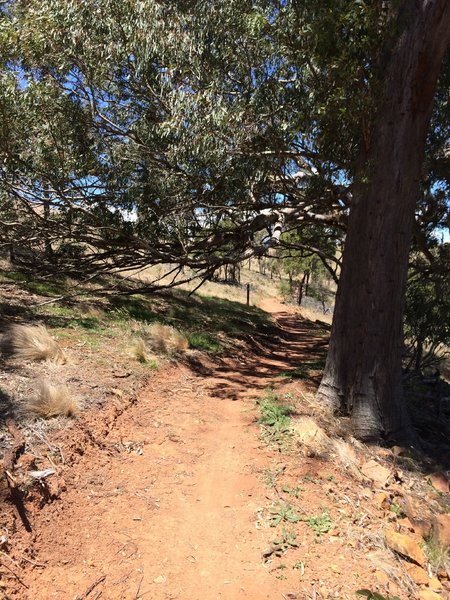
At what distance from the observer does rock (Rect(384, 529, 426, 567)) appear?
3.51 meters

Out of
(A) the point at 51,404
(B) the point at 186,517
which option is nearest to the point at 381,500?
(B) the point at 186,517

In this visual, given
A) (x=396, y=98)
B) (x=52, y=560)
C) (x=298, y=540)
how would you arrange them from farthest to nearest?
1. (x=396, y=98)
2. (x=298, y=540)
3. (x=52, y=560)

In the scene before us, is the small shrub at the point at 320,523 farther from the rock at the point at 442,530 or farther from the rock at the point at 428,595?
the rock at the point at 442,530

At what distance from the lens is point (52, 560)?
9.71 feet

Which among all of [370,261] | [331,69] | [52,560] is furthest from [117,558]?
[331,69]

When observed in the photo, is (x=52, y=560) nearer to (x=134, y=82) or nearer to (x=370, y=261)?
(x=370, y=261)

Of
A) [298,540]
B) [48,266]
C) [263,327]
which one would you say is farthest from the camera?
[263,327]

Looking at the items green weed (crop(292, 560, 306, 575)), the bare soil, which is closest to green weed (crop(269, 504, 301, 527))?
the bare soil

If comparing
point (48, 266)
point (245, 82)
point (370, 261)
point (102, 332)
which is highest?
point (245, 82)

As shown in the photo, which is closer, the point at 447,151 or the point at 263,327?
the point at 447,151

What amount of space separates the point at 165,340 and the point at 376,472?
4.69 meters

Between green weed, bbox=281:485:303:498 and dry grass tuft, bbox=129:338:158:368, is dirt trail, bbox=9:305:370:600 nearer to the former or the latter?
green weed, bbox=281:485:303:498

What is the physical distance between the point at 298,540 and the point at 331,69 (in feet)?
17.5

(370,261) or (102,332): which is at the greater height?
(370,261)
